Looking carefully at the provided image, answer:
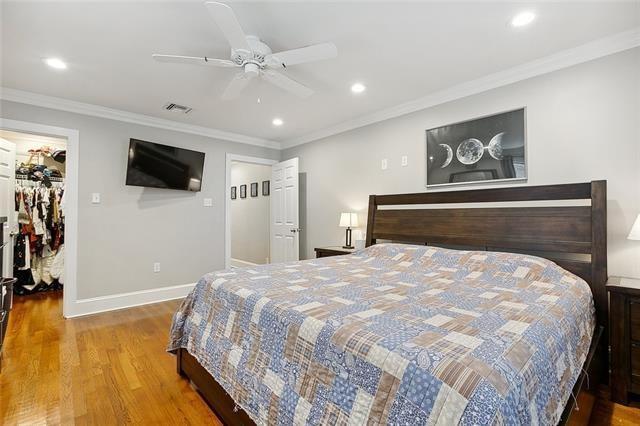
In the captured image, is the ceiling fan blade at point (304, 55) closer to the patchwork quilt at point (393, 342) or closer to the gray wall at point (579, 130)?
the patchwork quilt at point (393, 342)

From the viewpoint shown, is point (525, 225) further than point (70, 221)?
No

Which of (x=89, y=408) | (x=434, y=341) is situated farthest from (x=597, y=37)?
(x=89, y=408)

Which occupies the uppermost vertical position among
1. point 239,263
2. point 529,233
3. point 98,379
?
point 529,233

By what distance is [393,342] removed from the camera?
1.03 m

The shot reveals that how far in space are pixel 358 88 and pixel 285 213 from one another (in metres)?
2.38

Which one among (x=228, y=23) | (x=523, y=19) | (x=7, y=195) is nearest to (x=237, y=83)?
(x=228, y=23)

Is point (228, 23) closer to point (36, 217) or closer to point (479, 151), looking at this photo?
point (479, 151)

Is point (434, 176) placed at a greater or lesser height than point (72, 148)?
lesser

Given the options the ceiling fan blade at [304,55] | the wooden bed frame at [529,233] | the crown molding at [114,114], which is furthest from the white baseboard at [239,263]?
the ceiling fan blade at [304,55]

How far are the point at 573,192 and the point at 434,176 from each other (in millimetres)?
1187

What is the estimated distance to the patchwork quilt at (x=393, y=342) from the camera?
2.88ft

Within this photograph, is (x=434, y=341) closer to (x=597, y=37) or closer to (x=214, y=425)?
(x=214, y=425)

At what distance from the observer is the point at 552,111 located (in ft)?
8.27

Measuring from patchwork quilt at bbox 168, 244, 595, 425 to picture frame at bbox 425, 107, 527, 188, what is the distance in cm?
93
